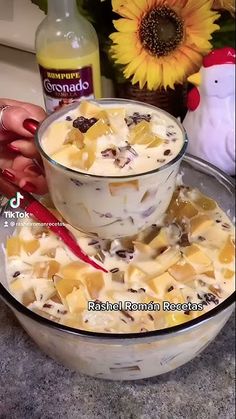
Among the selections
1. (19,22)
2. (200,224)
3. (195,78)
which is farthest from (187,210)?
(19,22)

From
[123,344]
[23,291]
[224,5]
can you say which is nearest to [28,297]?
[23,291]

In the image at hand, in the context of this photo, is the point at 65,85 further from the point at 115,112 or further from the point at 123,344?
the point at 123,344

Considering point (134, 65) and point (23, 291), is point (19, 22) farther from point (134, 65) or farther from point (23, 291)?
point (23, 291)

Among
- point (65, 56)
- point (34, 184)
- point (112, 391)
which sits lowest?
point (112, 391)

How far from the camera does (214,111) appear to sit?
1.83 ft

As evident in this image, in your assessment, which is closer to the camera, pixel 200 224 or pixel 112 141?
pixel 112 141

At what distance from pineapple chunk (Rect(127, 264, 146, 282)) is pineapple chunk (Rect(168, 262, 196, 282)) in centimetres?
3

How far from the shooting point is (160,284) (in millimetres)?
483

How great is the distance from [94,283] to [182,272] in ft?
0.27

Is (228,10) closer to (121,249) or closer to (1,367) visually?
(121,249)

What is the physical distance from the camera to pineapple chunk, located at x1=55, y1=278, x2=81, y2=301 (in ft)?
1.55

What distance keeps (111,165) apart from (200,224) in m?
0.17

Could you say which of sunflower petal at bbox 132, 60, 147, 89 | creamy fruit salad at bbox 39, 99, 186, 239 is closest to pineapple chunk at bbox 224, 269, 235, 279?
creamy fruit salad at bbox 39, 99, 186, 239

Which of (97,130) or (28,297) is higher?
(97,130)
